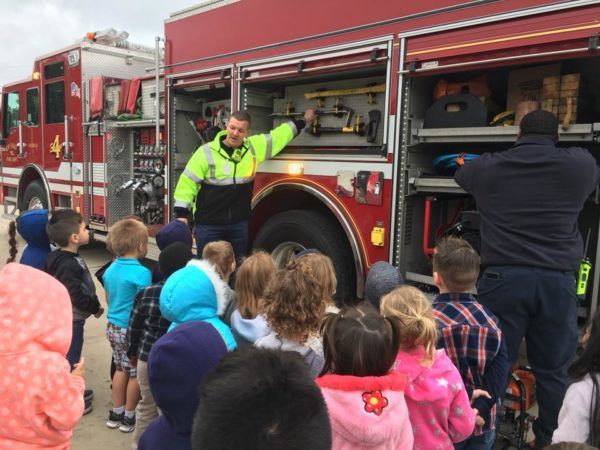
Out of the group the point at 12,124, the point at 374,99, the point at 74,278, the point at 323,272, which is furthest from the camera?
the point at 12,124

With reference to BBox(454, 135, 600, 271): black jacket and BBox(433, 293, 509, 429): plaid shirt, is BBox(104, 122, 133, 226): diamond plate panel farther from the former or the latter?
BBox(433, 293, 509, 429): plaid shirt

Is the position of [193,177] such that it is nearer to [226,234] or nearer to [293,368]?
[226,234]

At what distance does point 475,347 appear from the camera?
197 cm

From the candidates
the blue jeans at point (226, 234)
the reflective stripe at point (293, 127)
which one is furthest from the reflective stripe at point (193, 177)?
the reflective stripe at point (293, 127)

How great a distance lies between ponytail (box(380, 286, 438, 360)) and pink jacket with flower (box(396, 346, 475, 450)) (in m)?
0.03

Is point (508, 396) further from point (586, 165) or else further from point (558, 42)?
point (558, 42)

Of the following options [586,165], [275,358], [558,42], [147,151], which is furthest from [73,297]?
[147,151]

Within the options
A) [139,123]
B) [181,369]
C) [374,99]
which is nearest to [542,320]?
[181,369]

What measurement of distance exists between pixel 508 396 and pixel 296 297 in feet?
4.82

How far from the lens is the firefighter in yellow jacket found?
4215 millimetres

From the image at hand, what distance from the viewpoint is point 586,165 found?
253cm

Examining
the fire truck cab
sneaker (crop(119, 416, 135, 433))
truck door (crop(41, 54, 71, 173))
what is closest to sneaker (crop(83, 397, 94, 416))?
sneaker (crop(119, 416, 135, 433))

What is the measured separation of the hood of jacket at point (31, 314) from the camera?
Answer: 1535 millimetres

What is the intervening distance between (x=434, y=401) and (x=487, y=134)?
1935 millimetres
